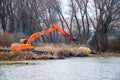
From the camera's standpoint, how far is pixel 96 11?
6619 cm

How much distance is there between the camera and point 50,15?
73000 millimetres

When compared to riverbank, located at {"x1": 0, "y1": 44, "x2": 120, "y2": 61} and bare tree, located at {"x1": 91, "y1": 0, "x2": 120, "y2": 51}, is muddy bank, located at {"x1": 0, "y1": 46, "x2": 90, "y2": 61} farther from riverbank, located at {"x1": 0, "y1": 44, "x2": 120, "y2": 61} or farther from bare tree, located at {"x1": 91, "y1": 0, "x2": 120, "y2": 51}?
bare tree, located at {"x1": 91, "y1": 0, "x2": 120, "y2": 51}

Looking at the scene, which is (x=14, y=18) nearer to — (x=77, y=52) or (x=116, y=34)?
(x=116, y=34)

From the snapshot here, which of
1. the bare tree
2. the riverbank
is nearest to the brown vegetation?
the riverbank

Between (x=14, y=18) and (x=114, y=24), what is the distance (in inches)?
750

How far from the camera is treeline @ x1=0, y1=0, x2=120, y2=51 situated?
6353cm

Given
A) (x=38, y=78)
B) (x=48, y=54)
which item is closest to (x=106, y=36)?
(x=48, y=54)

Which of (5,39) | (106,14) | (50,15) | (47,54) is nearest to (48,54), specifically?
(47,54)

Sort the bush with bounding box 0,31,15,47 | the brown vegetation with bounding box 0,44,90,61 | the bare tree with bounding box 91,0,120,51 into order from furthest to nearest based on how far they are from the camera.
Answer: the bare tree with bounding box 91,0,120,51 → the bush with bounding box 0,31,15,47 → the brown vegetation with bounding box 0,44,90,61

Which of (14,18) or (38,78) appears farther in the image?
(14,18)

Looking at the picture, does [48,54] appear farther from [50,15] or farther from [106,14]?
[50,15]

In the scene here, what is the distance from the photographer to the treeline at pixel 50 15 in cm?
6353

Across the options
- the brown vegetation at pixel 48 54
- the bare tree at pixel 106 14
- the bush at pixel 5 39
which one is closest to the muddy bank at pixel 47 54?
the brown vegetation at pixel 48 54

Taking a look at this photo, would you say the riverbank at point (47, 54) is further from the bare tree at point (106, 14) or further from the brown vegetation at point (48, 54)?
the bare tree at point (106, 14)
